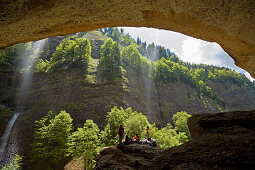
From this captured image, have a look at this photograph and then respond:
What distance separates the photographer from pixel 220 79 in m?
87.7

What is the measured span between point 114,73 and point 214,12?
40424 mm

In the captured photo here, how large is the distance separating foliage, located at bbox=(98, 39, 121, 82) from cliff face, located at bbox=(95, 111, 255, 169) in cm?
3661

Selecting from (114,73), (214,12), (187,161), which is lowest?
(187,161)

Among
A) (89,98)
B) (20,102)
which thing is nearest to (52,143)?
(89,98)

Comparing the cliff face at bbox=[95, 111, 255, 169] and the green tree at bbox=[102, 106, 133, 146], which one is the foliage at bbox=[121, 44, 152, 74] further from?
the cliff face at bbox=[95, 111, 255, 169]

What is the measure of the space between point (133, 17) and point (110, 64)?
4249cm

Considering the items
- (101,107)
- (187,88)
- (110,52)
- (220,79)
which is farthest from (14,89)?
(220,79)

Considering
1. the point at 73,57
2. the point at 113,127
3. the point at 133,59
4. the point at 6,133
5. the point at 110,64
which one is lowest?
the point at 113,127

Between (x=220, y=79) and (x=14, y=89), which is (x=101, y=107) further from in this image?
(x=220, y=79)

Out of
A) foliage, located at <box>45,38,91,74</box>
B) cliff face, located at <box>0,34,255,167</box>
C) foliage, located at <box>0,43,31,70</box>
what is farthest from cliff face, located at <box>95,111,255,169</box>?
foliage, located at <box>0,43,31,70</box>

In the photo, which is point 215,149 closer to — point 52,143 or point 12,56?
point 52,143

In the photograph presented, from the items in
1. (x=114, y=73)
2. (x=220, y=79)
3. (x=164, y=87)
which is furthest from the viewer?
(x=220, y=79)

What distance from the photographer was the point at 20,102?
110ft

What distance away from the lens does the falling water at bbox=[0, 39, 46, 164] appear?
2167 cm
